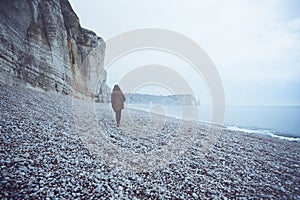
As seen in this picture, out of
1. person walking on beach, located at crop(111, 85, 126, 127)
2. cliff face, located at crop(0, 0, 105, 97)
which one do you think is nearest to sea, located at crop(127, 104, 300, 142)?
cliff face, located at crop(0, 0, 105, 97)

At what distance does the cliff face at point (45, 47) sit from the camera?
1886cm

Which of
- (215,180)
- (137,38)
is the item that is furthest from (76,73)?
(215,180)

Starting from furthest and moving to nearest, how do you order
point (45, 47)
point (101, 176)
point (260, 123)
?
point (260, 123)
point (45, 47)
point (101, 176)

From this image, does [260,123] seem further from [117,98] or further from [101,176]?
[101,176]

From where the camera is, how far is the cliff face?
1886cm

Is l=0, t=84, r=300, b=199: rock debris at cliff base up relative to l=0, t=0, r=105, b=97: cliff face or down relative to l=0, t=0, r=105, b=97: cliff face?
down

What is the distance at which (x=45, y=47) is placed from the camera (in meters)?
25.0

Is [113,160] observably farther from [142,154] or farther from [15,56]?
[15,56]

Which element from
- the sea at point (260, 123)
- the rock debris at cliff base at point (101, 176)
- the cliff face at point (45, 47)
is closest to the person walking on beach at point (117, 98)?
the rock debris at cliff base at point (101, 176)

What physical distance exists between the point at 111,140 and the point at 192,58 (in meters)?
10.5

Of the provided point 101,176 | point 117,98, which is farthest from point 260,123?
point 101,176

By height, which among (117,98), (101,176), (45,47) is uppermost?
(45,47)

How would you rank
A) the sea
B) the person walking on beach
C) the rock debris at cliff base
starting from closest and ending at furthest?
1. the rock debris at cliff base
2. the person walking on beach
3. the sea

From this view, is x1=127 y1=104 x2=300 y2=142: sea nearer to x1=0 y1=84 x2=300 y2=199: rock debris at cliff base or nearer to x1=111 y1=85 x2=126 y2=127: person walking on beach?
x1=0 y1=84 x2=300 y2=199: rock debris at cliff base
